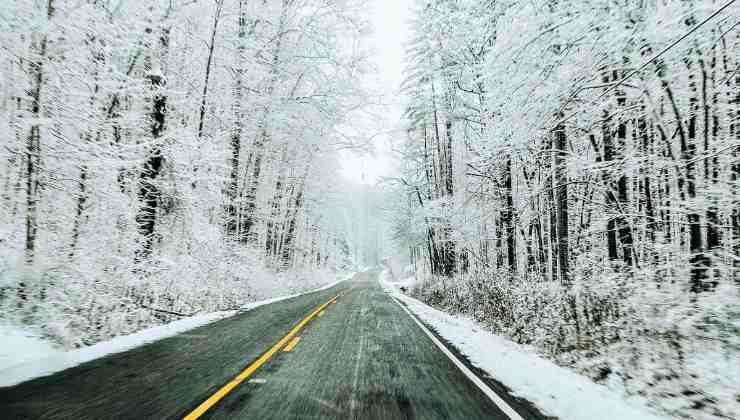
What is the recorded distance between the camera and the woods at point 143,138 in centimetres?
694

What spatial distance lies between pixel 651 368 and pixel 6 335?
9059 mm

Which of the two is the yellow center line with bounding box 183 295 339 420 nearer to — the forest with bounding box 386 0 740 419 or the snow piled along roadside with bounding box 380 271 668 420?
the snow piled along roadside with bounding box 380 271 668 420

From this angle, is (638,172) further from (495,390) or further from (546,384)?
(495,390)

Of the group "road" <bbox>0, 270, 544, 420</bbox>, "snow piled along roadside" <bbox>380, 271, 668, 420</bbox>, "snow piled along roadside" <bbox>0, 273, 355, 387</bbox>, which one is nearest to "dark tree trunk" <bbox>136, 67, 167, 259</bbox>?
"snow piled along roadside" <bbox>0, 273, 355, 387</bbox>

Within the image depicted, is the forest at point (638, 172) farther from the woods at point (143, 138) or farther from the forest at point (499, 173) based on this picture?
the woods at point (143, 138)

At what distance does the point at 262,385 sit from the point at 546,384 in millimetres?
3775

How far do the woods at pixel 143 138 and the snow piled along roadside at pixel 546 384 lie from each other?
22.9 ft

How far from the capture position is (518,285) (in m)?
9.89

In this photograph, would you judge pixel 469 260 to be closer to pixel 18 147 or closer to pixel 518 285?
pixel 518 285

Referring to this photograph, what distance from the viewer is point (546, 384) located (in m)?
5.43

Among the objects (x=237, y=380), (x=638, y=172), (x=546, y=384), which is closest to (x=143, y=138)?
(x=237, y=380)

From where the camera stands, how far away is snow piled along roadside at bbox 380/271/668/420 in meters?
4.40

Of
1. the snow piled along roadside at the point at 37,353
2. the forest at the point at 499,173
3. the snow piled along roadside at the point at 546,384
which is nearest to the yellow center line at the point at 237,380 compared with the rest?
the forest at the point at 499,173

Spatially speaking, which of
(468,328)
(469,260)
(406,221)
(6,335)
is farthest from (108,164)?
(406,221)
